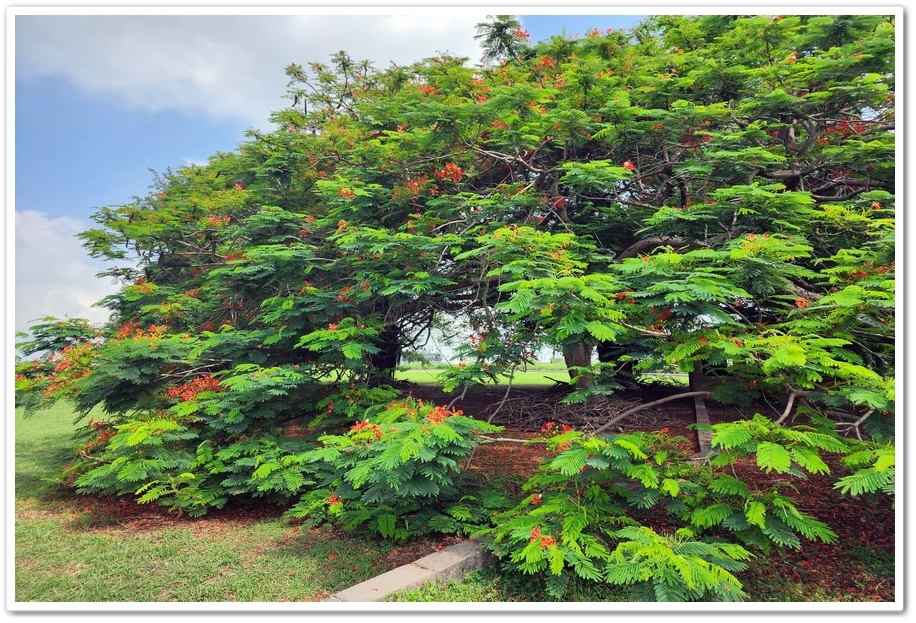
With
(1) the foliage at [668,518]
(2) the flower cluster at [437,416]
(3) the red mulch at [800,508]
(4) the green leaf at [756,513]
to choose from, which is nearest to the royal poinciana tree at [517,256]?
(2) the flower cluster at [437,416]

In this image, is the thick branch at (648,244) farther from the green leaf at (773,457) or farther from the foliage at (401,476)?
the foliage at (401,476)

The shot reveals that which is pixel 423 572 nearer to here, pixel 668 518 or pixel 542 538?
pixel 542 538

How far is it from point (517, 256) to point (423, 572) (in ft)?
8.37

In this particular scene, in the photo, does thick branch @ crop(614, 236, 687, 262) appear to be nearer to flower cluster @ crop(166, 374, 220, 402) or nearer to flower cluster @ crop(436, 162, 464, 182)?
flower cluster @ crop(436, 162, 464, 182)

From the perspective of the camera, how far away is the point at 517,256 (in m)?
4.18

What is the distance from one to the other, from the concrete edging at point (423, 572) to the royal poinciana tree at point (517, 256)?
531mm

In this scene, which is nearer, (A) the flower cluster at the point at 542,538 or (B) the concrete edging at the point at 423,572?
(B) the concrete edging at the point at 423,572

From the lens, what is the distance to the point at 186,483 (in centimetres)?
531

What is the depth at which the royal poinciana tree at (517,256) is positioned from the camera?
3.67m

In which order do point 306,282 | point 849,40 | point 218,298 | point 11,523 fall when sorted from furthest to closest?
point 218,298
point 306,282
point 849,40
point 11,523

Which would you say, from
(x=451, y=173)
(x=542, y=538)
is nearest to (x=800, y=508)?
(x=542, y=538)
